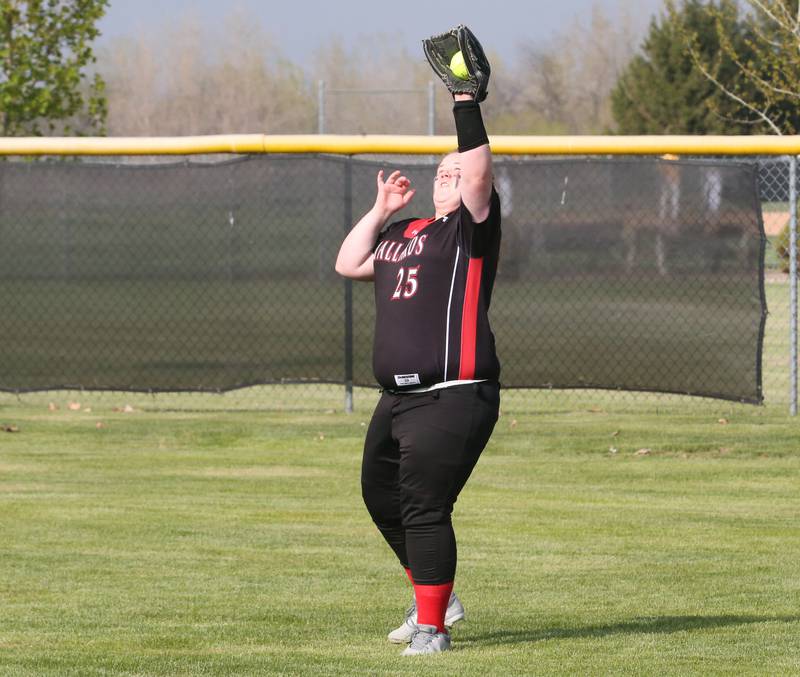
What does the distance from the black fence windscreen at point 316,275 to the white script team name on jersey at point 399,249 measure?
241 inches

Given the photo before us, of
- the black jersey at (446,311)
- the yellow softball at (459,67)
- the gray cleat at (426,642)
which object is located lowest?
the gray cleat at (426,642)

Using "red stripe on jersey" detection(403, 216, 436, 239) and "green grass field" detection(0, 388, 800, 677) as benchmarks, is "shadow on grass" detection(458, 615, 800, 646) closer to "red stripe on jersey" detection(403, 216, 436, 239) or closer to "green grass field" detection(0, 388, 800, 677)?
"green grass field" detection(0, 388, 800, 677)

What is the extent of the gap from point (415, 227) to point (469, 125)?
548 millimetres

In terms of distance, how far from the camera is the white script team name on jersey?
212 inches

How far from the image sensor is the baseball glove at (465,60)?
16.8 ft

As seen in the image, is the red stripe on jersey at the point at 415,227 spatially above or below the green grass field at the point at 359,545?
above

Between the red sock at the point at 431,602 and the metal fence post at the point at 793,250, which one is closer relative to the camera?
the red sock at the point at 431,602

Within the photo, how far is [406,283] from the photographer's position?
5340 millimetres

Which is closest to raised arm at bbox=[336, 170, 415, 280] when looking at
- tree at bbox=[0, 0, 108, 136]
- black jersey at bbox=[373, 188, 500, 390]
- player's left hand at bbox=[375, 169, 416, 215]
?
player's left hand at bbox=[375, 169, 416, 215]

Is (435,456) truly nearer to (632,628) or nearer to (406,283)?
(406,283)

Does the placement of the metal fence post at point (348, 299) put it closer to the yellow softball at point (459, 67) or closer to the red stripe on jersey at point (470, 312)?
the red stripe on jersey at point (470, 312)

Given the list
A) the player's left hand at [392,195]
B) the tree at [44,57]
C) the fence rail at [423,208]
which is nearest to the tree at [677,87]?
the tree at [44,57]

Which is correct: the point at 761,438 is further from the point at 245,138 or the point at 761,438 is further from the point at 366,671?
the point at 366,671

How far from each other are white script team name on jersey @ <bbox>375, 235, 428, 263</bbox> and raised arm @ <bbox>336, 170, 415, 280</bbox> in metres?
0.11
